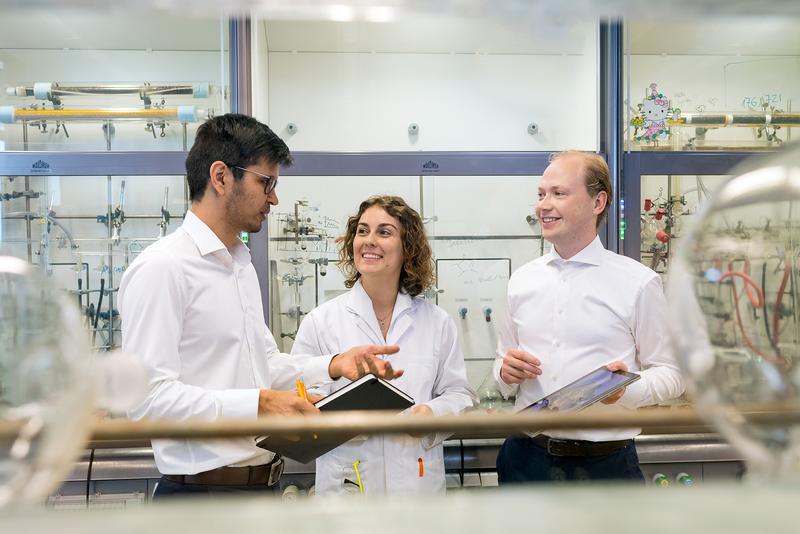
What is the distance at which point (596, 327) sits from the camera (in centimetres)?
209

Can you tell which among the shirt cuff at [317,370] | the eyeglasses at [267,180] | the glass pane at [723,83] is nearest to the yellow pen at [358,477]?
the shirt cuff at [317,370]

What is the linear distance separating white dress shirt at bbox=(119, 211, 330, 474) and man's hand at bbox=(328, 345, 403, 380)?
0.20 m

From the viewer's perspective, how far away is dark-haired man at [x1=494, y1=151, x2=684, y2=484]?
1.98 metres

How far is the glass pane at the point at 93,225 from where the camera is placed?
12.5 ft

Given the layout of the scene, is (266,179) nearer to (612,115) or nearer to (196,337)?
(196,337)

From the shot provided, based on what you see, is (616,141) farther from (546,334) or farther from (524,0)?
→ (524,0)

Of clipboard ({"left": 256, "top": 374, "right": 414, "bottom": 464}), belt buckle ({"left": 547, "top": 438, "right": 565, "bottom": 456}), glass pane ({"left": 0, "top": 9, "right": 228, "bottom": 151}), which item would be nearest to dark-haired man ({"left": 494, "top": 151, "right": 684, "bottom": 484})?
belt buckle ({"left": 547, "top": 438, "right": 565, "bottom": 456})

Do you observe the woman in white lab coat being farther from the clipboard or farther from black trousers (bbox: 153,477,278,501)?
black trousers (bbox: 153,477,278,501)

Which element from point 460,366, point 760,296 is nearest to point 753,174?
point 760,296

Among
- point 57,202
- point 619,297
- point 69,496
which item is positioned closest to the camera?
point 619,297

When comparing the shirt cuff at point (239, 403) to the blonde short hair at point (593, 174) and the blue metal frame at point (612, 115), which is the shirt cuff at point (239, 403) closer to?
the blonde short hair at point (593, 174)

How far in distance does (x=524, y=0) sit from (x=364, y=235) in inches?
79.1

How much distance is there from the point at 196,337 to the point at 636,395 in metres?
1.22

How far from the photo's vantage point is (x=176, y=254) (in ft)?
5.71
